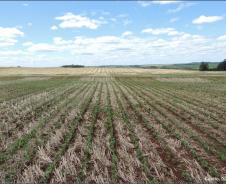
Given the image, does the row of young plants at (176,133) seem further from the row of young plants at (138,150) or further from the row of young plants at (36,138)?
the row of young plants at (36,138)

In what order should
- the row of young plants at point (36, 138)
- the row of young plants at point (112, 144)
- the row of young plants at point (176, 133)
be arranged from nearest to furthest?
1. the row of young plants at point (112, 144)
2. the row of young plants at point (176, 133)
3. the row of young plants at point (36, 138)

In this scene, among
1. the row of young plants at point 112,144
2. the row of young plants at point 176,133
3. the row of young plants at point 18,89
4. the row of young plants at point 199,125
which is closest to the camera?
the row of young plants at point 112,144

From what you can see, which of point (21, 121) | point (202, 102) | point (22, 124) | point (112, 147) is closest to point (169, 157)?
point (112, 147)

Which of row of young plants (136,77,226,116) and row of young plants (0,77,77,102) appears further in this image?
row of young plants (0,77,77,102)

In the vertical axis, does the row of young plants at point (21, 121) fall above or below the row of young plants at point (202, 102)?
above

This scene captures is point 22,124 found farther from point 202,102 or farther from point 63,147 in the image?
point 202,102

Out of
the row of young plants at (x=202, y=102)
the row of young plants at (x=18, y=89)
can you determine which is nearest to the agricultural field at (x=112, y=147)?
the row of young plants at (x=202, y=102)

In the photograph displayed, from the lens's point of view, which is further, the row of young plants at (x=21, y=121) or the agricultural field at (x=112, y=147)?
the row of young plants at (x=21, y=121)

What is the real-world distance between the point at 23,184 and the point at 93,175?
1.65 m

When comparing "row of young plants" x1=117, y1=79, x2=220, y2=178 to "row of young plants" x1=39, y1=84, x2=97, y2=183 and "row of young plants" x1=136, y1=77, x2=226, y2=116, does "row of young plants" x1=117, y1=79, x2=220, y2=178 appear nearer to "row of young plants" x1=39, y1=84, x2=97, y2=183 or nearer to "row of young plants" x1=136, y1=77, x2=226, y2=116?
"row of young plants" x1=136, y1=77, x2=226, y2=116

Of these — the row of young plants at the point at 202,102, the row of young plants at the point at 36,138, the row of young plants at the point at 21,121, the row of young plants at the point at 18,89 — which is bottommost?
the row of young plants at the point at 18,89

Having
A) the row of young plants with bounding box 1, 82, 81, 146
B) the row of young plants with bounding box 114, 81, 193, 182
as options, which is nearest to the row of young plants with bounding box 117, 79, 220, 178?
the row of young plants with bounding box 114, 81, 193, 182

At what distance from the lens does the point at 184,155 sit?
9.16 m

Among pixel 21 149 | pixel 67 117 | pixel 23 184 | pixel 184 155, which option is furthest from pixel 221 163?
pixel 67 117
